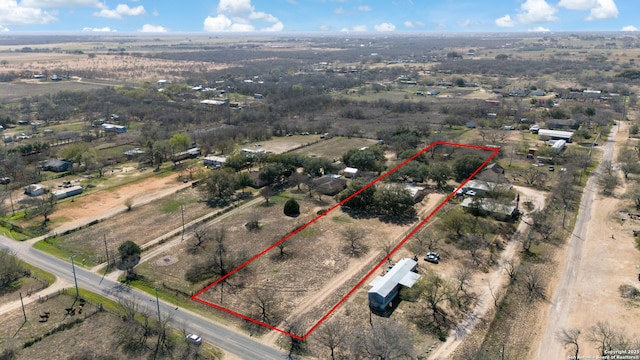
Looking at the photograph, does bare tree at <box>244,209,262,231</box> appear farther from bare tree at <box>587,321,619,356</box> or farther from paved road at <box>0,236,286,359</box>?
bare tree at <box>587,321,619,356</box>

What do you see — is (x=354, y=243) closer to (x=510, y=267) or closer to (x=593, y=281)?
(x=510, y=267)

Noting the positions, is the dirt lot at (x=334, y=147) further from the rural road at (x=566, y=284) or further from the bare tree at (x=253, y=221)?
the rural road at (x=566, y=284)

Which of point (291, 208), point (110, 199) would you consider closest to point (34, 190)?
point (110, 199)

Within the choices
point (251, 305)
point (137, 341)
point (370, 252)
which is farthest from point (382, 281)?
point (137, 341)


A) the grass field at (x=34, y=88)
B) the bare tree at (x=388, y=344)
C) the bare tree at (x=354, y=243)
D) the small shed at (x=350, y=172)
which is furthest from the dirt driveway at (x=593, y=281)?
the grass field at (x=34, y=88)

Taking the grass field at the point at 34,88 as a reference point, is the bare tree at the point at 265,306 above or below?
below

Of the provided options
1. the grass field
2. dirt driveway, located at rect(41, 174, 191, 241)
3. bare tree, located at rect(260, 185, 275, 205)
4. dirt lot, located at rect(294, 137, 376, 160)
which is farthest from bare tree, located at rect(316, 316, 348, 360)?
the grass field
